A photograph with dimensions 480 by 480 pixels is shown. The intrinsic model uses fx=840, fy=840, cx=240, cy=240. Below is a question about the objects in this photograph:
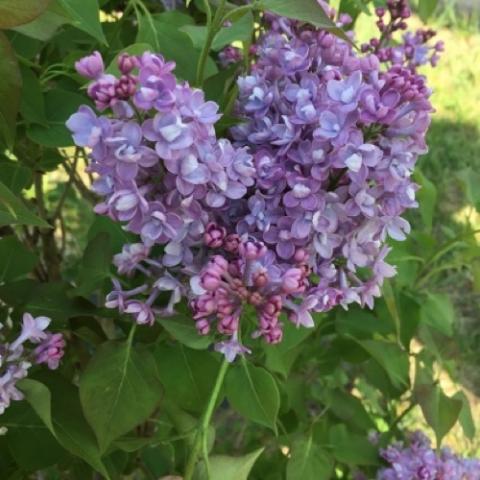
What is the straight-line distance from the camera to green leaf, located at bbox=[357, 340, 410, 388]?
110 centimetres

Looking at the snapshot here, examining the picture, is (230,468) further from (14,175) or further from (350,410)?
(350,410)

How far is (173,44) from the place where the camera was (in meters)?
0.83

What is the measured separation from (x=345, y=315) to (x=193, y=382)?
311 mm

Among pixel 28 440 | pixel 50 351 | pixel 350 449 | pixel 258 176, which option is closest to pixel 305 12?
pixel 258 176

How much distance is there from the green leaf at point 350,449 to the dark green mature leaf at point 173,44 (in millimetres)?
646

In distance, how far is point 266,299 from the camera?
0.66m

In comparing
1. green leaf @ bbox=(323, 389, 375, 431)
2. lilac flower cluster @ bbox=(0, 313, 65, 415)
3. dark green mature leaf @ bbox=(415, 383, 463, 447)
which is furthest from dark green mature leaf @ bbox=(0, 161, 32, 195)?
green leaf @ bbox=(323, 389, 375, 431)

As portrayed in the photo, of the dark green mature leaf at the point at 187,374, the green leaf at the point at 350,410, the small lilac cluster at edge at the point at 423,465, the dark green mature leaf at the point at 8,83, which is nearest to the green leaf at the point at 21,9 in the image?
the dark green mature leaf at the point at 8,83

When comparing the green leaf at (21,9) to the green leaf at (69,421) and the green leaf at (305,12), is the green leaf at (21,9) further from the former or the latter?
the green leaf at (69,421)

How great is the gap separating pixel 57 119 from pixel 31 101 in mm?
35

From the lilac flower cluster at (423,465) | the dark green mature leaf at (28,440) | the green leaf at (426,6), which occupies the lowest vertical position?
the lilac flower cluster at (423,465)

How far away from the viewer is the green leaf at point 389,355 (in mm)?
1097

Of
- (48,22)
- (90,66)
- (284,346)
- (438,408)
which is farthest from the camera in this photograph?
(438,408)

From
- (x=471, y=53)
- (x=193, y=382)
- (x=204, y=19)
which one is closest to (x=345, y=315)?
(x=193, y=382)
